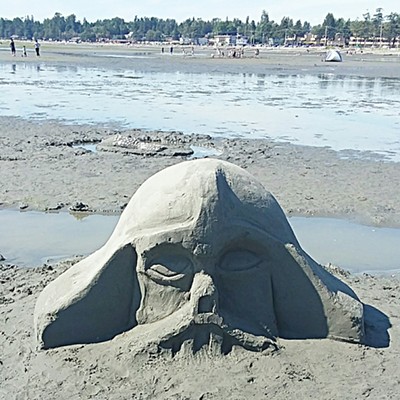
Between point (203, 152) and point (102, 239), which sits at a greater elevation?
point (102, 239)

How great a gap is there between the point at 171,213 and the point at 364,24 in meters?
129

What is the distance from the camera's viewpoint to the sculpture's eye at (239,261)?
17.7 feet

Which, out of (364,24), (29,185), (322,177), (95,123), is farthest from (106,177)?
(364,24)

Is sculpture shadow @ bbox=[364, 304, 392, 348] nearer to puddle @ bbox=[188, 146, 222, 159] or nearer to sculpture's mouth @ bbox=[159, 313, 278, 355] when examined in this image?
sculpture's mouth @ bbox=[159, 313, 278, 355]

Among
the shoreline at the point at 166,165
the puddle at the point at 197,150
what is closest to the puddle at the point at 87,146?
the puddle at the point at 197,150

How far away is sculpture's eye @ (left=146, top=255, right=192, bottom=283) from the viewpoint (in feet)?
17.5

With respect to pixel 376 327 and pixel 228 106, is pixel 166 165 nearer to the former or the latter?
pixel 376 327

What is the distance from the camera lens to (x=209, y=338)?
17.8 ft

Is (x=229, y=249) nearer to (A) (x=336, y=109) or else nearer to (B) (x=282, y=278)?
(B) (x=282, y=278)

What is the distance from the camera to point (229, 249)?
211 inches

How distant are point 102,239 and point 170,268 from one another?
438 cm

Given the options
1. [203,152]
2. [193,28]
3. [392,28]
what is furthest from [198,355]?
[193,28]

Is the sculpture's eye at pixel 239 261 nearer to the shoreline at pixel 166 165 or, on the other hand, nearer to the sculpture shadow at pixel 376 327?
the sculpture shadow at pixel 376 327

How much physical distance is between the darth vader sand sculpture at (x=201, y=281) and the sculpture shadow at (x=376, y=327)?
0.92 ft
